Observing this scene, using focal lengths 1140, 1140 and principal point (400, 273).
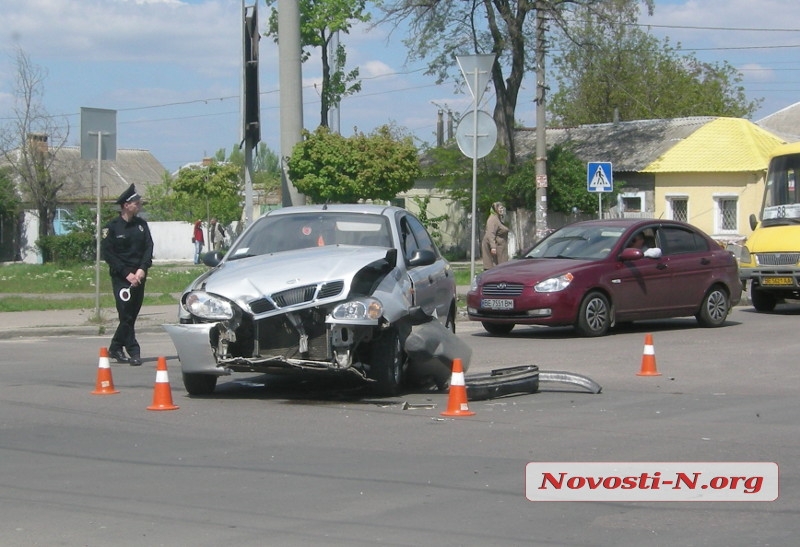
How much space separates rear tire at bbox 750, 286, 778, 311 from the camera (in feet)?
68.2

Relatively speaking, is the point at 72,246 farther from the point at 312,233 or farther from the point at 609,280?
the point at 312,233

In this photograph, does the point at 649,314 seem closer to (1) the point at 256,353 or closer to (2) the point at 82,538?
(1) the point at 256,353

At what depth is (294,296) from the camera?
9.62 metres

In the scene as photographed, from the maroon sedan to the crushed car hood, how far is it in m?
5.65

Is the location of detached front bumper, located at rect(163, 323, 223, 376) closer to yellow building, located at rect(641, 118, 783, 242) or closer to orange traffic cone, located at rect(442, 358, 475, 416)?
orange traffic cone, located at rect(442, 358, 475, 416)

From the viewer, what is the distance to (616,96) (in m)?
65.5

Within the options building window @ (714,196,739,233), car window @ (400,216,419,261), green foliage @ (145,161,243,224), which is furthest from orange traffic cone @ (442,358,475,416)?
green foliage @ (145,161,243,224)

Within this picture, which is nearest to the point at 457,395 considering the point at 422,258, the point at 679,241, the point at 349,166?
the point at 422,258

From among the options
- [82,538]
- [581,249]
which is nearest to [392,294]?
[82,538]

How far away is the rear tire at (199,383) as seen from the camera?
10.4 metres

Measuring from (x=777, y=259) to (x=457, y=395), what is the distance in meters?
12.3

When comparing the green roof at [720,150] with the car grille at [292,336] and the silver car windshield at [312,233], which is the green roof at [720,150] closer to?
the silver car windshield at [312,233]

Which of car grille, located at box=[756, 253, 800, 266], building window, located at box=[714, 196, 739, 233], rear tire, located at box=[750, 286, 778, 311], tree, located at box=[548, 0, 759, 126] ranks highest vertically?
tree, located at box=[548, 0, 759, 126]

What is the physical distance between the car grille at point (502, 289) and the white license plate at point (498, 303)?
0.09m
